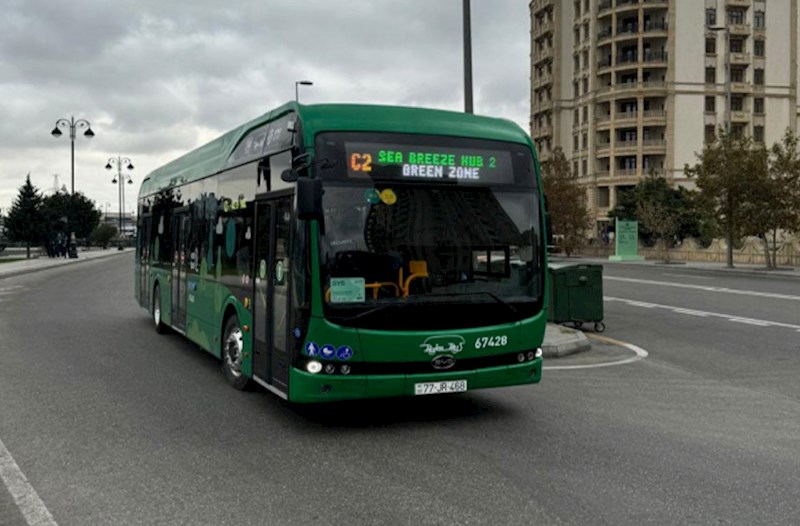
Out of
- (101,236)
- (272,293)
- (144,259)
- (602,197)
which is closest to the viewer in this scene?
(272,293)

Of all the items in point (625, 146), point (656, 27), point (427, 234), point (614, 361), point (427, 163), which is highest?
point (656, 27)

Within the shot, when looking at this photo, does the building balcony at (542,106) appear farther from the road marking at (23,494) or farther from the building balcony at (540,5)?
the road marking at (23,494)

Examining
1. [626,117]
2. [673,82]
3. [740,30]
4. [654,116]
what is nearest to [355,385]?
[626,117]

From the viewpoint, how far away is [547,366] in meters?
10.5

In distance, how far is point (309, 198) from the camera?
6094 millimetres

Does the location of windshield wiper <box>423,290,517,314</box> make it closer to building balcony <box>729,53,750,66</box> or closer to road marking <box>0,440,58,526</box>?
road marking <box>0,440,58,526</box>

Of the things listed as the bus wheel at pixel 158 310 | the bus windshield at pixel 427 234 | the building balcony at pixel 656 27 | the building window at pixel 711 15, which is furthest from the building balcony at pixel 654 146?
the bus windshield at pixel 427 234

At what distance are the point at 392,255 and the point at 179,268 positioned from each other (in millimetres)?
5704

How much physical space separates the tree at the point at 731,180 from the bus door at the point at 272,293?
3338 centimetres

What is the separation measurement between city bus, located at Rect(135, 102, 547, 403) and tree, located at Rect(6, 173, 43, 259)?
49421 mm

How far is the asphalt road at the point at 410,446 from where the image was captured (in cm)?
Result: 484

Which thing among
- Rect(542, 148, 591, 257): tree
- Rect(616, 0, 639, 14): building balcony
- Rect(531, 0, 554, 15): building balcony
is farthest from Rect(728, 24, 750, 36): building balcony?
Result: Rect(542, 148, 591, 257): tree

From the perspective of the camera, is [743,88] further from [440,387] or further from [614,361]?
[440,387]

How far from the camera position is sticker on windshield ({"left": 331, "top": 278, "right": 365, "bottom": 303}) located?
638 centimetres
